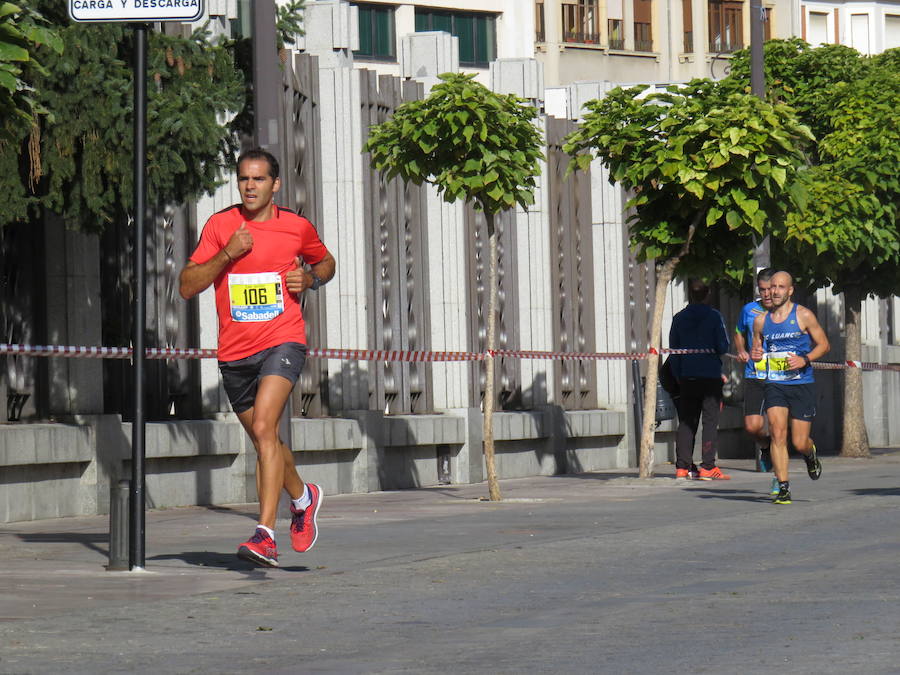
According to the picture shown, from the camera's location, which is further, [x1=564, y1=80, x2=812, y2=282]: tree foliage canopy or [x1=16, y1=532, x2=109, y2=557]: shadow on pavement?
[x1=564, y1=80, x2=812, y2=282]: tree foliage canopy

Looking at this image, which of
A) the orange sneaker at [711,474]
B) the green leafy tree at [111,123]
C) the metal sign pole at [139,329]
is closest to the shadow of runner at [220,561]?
the metal sign pole at [139,329]

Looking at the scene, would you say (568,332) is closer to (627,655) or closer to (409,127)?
(409,127)

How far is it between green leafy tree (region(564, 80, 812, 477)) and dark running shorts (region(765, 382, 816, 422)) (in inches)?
116

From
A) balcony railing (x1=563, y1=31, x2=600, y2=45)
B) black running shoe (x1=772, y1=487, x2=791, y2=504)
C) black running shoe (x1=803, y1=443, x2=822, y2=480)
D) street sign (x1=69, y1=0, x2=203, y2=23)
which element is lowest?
black running shoe (x1=772, y1=487, x2=791, y2=504)

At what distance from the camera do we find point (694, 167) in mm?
18562

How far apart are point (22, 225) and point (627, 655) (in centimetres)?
889

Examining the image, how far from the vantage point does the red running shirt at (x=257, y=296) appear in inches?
392

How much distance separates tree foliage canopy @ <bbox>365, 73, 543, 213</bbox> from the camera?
15867 millimetres

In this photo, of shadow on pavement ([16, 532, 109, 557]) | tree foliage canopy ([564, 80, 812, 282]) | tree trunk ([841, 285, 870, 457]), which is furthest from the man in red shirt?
tree trunk ([841, 285, 870, 457])

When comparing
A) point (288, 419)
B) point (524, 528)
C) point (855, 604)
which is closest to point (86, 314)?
point (288, 419)

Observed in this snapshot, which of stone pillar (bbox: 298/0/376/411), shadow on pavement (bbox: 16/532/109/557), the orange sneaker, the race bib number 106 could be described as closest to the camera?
the race bib number 106

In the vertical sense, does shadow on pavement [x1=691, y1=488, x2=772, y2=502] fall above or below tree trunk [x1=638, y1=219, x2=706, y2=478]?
below

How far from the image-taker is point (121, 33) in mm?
13352

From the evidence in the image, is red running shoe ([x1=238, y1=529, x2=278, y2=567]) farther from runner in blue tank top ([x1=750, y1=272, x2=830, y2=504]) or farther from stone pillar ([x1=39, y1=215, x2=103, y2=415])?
runner in blue tank top ([x1=750, y1=272, x2=830, y2=504])
